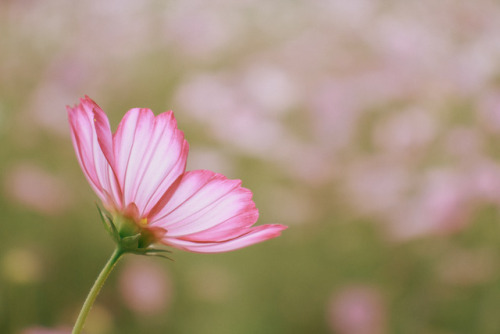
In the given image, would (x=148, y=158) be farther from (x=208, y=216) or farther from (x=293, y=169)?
(x=293, y=169)

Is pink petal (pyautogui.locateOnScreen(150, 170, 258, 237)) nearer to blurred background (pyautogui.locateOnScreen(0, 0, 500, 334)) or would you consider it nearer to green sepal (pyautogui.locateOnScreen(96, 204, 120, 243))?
green sepal (pyautogui.locateOnScreen(96, 204, 120, 243))

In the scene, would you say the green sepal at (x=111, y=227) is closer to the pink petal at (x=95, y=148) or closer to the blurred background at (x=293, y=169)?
the pink petal at (x=95, y=148)

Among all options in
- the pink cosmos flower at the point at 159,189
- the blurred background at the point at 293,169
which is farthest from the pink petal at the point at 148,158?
the blurred background at the point at 293,169

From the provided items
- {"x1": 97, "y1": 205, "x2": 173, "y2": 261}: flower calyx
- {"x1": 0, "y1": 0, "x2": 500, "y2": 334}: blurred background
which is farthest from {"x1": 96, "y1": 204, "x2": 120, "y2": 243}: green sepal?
{"x1": 0, "y1": 0, "x2": 500, "y2": 334}: blurred background

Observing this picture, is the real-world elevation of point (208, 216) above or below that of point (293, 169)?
below

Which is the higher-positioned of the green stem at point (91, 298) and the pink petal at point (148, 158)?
the pink petal at point (148, 158)

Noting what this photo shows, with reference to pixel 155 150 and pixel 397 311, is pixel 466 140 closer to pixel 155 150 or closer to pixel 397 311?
pixel 397 311

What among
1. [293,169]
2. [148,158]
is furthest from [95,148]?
[293,169]
